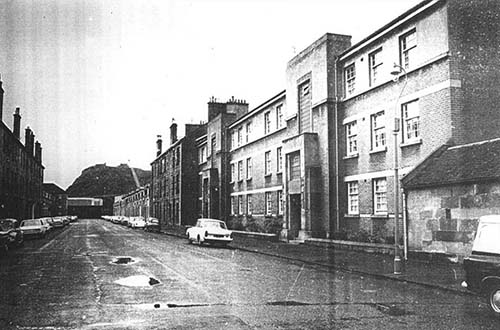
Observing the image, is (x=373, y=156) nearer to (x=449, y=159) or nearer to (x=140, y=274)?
(x=449, y=159)

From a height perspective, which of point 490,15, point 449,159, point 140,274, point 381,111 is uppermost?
point 490,15

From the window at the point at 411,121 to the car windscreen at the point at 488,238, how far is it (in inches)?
436

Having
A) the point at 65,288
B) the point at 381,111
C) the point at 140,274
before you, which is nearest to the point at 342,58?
the point at 381,111

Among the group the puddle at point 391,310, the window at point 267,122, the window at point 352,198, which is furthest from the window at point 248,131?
the puddle at point 391,310

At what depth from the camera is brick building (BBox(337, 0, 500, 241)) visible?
63.1 feet

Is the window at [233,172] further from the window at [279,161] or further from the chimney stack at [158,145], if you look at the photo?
the chimney stack at [158,145]

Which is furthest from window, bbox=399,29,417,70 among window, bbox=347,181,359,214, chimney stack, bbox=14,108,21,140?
chimney stack, bbox=14,108,21,140

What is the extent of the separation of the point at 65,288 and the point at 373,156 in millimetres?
15687

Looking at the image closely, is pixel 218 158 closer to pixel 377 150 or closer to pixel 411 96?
pixel 377 150

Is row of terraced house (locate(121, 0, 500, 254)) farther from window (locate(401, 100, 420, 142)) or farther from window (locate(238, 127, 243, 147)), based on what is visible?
window (locate(238, 127, 243, 147))

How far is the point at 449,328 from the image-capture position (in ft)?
26.3

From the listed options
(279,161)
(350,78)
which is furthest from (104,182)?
(350,78)

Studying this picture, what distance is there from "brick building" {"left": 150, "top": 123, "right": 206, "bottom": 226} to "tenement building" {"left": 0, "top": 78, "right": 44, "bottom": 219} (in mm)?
17351

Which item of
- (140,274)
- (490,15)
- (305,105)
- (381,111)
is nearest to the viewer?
(140,274)
